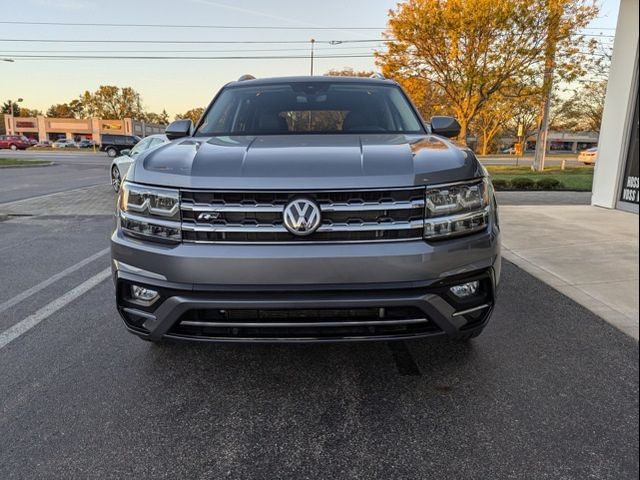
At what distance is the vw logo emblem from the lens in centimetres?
231

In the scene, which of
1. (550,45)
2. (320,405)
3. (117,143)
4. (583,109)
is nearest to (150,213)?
(320,405)

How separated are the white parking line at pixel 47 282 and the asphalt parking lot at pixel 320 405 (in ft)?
0.82

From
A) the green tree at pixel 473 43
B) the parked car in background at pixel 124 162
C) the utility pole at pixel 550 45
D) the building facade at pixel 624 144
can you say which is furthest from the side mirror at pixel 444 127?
the utility pole at pixel 550 45

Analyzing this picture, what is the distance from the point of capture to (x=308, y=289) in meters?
2.31

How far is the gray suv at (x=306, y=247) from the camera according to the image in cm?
231

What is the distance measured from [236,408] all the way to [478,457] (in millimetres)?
1239

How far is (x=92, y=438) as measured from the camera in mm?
2367

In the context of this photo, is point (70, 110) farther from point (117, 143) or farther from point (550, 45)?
point (550, 45)

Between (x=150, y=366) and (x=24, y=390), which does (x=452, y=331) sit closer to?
(x=150, y=366)

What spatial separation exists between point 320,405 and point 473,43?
59.1ft

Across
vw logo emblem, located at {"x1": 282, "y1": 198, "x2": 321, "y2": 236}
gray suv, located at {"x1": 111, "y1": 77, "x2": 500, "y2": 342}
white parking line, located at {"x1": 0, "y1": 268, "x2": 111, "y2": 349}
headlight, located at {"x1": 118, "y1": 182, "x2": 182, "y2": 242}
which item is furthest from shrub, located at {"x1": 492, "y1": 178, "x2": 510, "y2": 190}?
headlight, located at {"x1": 118, "y1": 182, "x2": 182, "y2": 242}

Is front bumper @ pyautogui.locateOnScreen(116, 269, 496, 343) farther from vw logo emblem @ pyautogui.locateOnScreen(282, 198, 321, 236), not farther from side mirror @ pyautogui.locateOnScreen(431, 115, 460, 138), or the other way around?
side mirror @ pyautogui.locateOnScreen(431, 115, 460, 138)

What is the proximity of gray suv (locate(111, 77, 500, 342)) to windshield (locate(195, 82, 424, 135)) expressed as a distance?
3.82 ft

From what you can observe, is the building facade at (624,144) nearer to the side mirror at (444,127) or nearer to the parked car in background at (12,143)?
the side mirror at (444,127)
